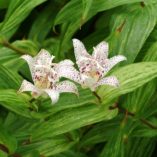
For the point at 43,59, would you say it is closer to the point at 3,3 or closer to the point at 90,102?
the point at 90,102

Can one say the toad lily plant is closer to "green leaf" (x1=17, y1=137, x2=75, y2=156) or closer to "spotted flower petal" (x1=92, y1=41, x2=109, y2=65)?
"spotted flower petal" (x1=92, y1=41, x2=109, y2=65)

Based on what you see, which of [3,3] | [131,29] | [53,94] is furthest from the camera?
[3,3]

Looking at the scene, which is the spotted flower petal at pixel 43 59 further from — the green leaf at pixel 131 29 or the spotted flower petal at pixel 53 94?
the green leaf at pixel 131 29

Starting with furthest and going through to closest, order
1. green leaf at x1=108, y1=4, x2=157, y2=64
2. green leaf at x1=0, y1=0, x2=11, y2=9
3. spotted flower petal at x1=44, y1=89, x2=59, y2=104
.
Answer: green leaf at x1=0, y1=0, x2=11, y2=9 < green leaf at x1=108, y1=4, x2=157, y2=64 < spotted flower petal at x1=44, y1=89, x2=59, y2=104

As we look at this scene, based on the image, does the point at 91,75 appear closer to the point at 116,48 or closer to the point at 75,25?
the point at 116,48

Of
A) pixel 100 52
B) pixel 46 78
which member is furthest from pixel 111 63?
pixel 46 78

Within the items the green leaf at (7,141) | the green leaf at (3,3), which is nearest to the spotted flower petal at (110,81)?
the green leaf at (7,141)

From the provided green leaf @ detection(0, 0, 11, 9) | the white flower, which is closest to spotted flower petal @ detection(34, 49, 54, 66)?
the white flower
